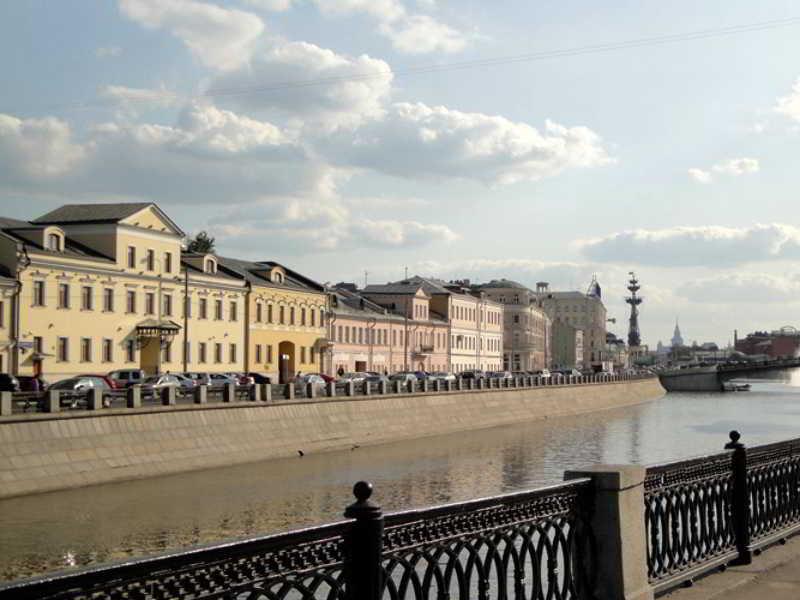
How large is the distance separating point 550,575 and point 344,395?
40.9m

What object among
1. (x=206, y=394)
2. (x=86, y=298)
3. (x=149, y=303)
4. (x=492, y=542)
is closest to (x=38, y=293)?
(x=86, y=298)

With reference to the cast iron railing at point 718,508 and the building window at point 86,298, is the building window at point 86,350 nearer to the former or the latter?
the building window at point 86,298

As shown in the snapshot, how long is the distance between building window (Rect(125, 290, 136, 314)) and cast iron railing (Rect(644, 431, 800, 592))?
1815 inches

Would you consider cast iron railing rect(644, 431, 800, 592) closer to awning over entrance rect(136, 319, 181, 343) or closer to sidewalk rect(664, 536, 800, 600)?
sidewalk rect(664, 536, 800, 600)

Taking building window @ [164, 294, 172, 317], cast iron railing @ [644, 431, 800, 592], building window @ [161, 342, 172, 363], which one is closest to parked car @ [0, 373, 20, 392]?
building window @ [161, 342, 172, 363]

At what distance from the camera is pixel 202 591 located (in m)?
4.72

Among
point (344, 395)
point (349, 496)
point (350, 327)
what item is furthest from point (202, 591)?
point (350, 327)

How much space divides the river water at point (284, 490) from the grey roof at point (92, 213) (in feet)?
62.5

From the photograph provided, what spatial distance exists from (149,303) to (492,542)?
51659 millimetres

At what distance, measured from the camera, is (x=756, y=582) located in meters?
9.54

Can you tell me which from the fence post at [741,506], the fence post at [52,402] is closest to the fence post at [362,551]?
the fence post at [741,506]

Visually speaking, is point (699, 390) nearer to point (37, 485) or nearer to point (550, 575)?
Result: point (37, 485)

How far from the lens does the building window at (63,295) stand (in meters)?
49.5

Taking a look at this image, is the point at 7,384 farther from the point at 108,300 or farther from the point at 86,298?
the point at 108,300
